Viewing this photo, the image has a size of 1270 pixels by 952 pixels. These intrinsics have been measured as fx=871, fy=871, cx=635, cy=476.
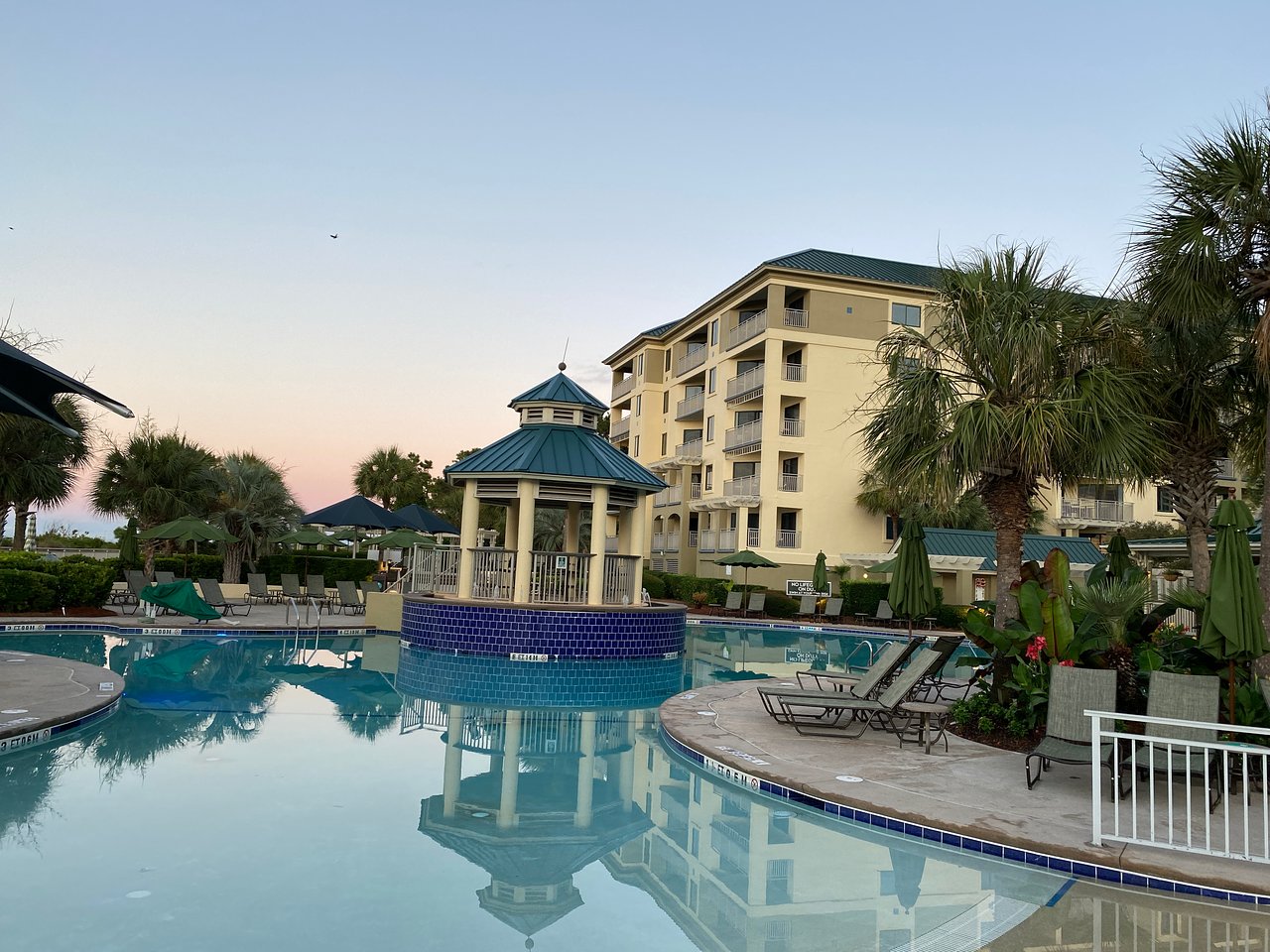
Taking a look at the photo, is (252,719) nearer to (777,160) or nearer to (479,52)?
(479,52)

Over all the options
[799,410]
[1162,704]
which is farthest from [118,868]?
[799,410]

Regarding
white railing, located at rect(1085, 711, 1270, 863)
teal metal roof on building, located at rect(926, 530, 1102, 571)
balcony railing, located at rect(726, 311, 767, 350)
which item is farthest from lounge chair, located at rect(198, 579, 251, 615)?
teal metal roof on building, located at rect(926, 530, 1102, 571)

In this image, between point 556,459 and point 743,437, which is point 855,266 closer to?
point 743,437

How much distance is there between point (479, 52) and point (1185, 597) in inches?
666

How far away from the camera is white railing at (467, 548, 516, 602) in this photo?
19.1 metres

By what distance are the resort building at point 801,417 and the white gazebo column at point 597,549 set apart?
18.3 meters

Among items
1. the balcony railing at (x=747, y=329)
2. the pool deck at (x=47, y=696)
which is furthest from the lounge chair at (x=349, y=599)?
the balcony railing at (x=747, y=329)

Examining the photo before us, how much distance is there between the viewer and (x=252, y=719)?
1094 cm

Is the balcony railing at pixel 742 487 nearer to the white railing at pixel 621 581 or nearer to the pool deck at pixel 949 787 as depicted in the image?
the white railing at pixel 621 581

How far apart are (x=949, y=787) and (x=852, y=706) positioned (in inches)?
76.9

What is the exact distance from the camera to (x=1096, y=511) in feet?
133

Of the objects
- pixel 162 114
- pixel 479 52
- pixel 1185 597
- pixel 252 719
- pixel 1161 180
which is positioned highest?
pixel 479 52

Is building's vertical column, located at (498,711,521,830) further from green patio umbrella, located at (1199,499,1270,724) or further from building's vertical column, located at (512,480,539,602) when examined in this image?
building's vertical column, located at (512,480,539,602)

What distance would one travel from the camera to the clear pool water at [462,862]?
483 centimetres
